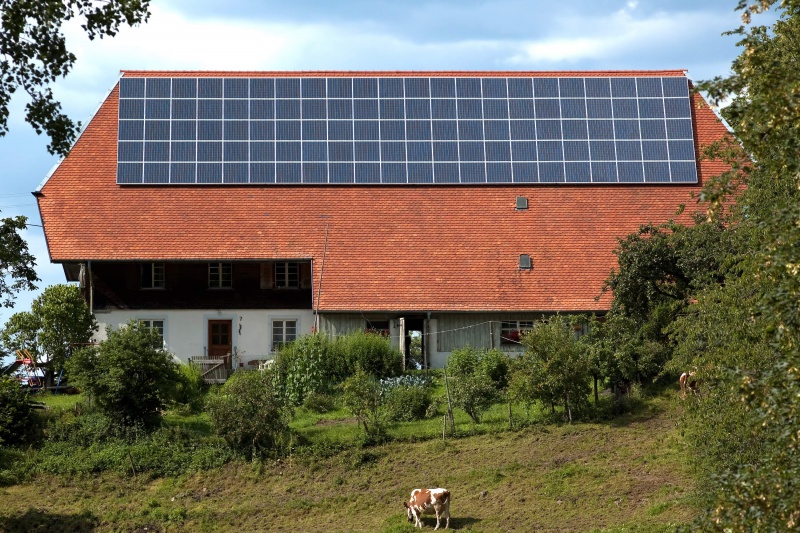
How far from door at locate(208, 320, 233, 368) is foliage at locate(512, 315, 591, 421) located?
11.8 meters

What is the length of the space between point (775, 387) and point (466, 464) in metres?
16.5

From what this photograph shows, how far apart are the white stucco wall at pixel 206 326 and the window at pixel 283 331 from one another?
15cm

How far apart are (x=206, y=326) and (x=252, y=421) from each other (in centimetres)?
961

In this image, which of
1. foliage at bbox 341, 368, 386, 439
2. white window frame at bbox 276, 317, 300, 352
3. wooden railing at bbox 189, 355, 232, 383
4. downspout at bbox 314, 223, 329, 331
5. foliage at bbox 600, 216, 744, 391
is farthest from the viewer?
white window frame at bbox 276, 317, 300, 352

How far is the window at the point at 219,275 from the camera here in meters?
38.4

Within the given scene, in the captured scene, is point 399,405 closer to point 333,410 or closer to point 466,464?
point 333,410

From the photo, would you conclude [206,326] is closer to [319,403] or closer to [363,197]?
[319,403]

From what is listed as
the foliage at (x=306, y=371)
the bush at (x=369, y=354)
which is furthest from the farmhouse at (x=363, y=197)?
the foliage at (x=306, y=371)

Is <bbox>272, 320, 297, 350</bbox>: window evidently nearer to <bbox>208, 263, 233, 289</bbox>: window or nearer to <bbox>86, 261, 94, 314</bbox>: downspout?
<bbox>208, 263, 233, 289</bbox>: window

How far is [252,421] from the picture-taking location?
28.2 metres

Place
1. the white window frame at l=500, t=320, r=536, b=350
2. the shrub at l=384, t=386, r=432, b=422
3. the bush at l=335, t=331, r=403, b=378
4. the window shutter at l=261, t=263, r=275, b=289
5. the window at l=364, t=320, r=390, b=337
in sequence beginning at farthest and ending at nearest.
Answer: the window shutter at l=261, t=263, r=275, b=289, the white window frame at l=500, t=320, r=536, b=350, the window at l=364, t=320, r=390, b=337, the bush at l=335, t=331, r=403, b=378, the shrub at l=384, t=386, r=432, b=422

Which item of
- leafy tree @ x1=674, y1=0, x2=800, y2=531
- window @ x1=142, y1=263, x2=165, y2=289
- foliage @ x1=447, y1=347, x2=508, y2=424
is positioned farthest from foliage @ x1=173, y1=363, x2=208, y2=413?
leafy tree @ x1=674, y1=0, x2=800, y2=531

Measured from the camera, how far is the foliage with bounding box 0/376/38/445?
29.2 metres

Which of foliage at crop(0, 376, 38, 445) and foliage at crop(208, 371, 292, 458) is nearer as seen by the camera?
foliage at crop(208, 371, 292, 458)
